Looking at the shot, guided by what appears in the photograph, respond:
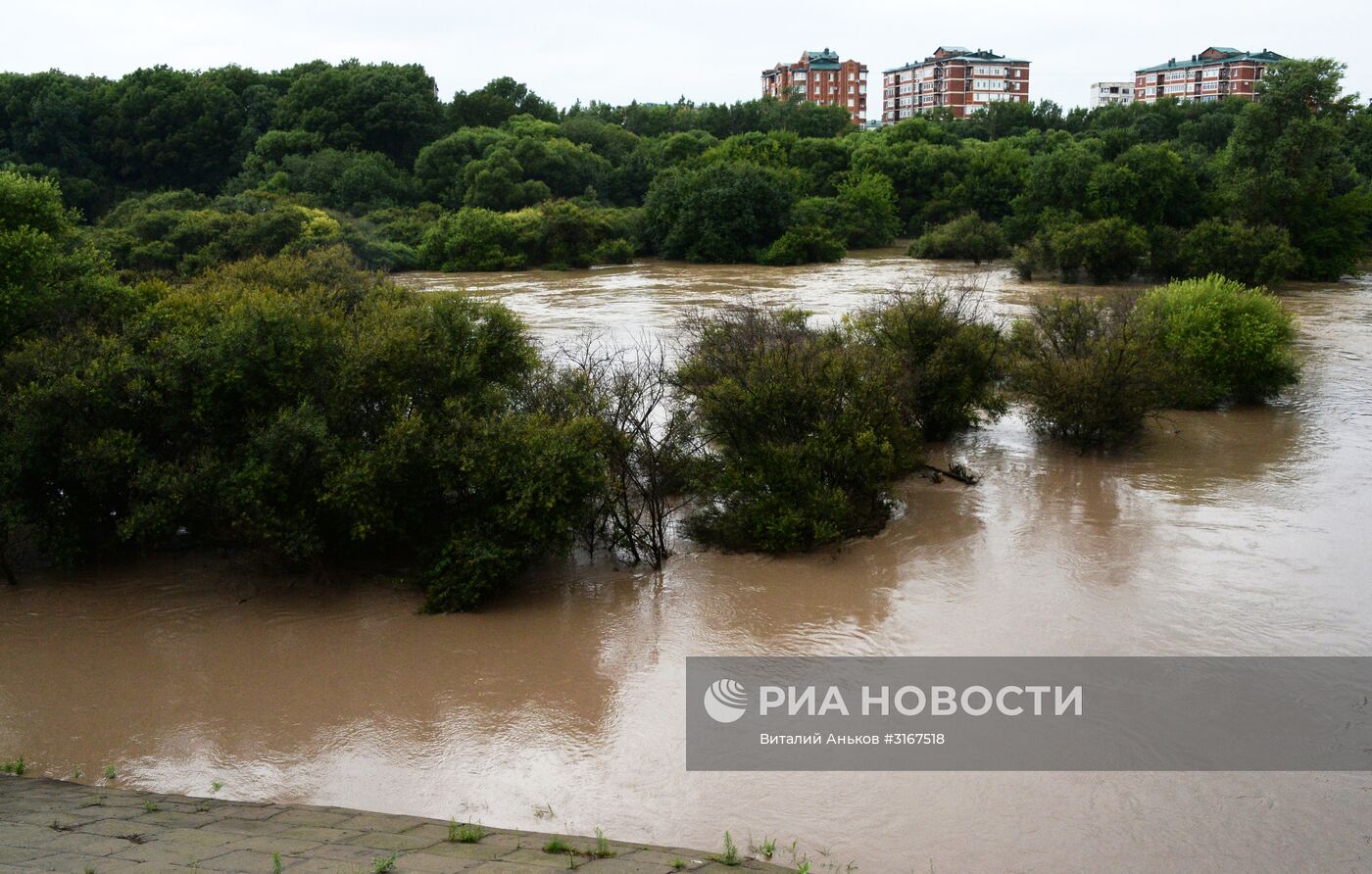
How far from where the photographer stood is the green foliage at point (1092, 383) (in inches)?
831

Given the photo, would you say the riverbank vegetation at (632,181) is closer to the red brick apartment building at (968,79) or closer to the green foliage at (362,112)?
the green foliage at (362,112)

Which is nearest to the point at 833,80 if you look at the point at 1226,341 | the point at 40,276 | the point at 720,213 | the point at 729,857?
the point at 720,213

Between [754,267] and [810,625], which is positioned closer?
[810,625]

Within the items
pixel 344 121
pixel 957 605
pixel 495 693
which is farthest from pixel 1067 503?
pixel 344 121

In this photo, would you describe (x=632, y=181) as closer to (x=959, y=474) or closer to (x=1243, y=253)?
(x=1243, y=253)

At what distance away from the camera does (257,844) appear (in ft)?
25.4

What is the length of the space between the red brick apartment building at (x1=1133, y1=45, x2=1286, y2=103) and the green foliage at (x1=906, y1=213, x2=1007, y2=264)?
83920 mm

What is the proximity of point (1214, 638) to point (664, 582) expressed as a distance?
22.8ft

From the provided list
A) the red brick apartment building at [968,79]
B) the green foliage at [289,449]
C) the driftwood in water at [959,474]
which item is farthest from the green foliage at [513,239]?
the red brick apartment building at [968,79]

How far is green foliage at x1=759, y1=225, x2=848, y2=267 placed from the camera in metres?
54.8

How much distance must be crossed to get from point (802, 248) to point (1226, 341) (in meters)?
31.8

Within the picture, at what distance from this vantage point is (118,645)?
539 inches

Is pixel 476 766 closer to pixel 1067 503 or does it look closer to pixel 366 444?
pixel 366 444

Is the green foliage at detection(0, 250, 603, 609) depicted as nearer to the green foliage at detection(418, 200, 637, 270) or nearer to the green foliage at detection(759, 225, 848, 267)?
the green foliage at detection(418, 200, 637, 270)
